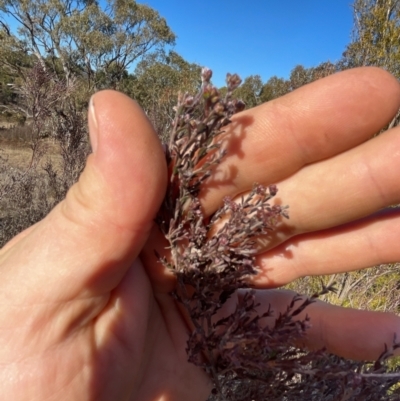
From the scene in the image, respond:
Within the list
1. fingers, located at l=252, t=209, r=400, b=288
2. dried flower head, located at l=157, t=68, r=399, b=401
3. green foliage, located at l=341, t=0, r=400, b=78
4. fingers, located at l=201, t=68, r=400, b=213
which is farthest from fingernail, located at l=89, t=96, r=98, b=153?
green foliage, located at l=341, t=0, r=400, b=78

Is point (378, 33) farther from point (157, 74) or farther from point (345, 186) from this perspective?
point (157, 74)

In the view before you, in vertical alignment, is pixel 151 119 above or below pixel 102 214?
above

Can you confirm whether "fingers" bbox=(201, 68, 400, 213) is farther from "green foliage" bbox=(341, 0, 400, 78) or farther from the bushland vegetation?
"green foliage" bbox=(341, 0, 400, 78)

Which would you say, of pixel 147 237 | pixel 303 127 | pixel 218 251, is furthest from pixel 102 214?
pixel 303 127

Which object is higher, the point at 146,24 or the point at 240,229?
the point at 146,24

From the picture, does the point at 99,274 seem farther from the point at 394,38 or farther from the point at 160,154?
the point at 394,38

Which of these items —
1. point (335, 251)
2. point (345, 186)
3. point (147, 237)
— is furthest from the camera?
point (335, 251)

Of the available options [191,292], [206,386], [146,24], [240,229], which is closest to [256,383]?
[206,386]
